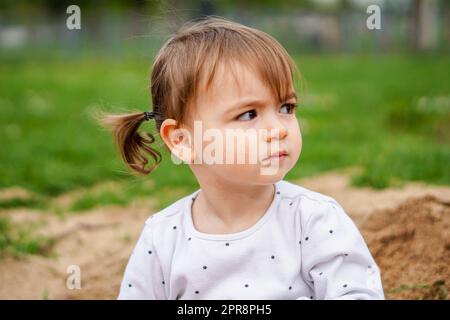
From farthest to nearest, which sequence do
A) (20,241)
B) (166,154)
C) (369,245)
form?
(166,154), (20,241), (369,245)

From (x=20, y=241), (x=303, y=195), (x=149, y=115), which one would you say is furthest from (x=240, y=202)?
(x=20, y=241)

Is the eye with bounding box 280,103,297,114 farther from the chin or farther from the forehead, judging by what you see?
the chin

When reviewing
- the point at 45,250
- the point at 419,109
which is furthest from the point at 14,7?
the point at 45,250

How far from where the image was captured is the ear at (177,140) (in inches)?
80.1

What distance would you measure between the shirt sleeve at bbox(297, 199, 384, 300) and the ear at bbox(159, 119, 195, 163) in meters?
0.41

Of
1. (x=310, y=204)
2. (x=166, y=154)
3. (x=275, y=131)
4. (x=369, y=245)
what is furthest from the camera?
(x=166, y=154)

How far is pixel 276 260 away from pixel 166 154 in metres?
3.06

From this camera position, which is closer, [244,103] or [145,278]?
[244,103]

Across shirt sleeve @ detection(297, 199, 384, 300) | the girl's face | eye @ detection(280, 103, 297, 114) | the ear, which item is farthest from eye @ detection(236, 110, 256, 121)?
shirt sleeve @ detection(297, 199, 384, 300)

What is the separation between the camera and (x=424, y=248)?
8.29 feet

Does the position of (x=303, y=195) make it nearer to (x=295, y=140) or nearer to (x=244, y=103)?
(x=295, y=140)

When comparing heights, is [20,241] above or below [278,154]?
below

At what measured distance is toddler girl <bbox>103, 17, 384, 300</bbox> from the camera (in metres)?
1.85

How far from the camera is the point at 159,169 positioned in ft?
16.3
